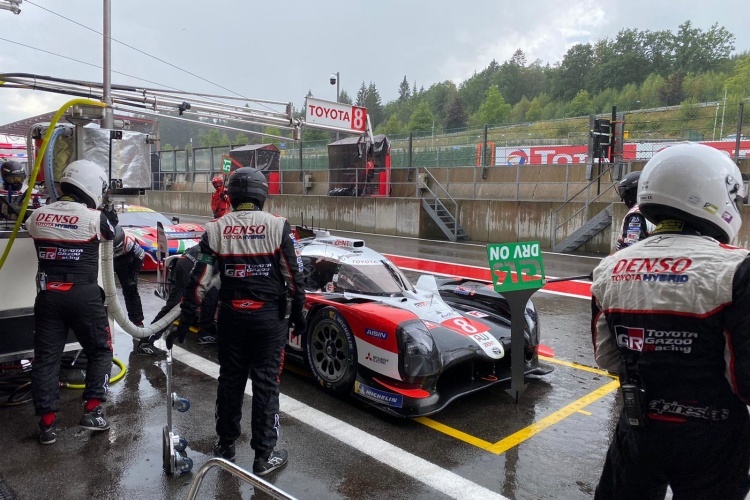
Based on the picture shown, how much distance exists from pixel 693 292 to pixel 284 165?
30593 millimetres

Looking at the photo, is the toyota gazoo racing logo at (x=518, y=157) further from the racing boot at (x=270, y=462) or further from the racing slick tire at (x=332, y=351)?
the racing boot at (x=270, y=462)

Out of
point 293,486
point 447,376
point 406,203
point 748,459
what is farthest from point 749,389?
point 406,203

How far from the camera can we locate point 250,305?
363cm

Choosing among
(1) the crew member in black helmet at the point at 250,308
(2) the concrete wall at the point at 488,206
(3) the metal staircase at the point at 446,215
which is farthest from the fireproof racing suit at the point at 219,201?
(3) the metal staircase at the point at 446,215

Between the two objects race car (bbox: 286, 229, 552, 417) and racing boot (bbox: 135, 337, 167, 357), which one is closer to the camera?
race car (bbox: 286, 229, 552, 417)

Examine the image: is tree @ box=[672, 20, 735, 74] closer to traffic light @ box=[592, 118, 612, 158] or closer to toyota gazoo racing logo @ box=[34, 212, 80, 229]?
traffic light @ box=[592, 118, 612, 158]

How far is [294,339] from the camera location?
Answer: 5.21 m

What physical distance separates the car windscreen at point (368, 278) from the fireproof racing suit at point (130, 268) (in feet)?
7.97

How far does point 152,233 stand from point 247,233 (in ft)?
26.2

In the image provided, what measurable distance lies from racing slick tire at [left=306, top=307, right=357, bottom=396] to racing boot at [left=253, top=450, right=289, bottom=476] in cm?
104

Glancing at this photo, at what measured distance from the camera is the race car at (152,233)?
1001 centimetres

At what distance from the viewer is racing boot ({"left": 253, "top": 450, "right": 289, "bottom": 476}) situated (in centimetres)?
351

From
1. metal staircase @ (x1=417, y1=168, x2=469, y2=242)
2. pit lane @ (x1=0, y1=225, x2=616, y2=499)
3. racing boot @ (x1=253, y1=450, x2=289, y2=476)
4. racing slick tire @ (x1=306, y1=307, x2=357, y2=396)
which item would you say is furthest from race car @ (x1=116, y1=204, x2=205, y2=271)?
metal staircase @ (x1=417, y1=168, x2=469, y2=242)

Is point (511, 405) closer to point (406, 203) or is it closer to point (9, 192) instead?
point (9, 192)
